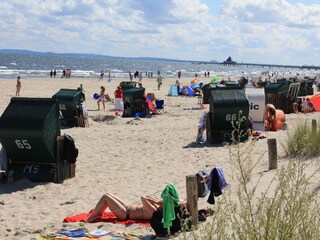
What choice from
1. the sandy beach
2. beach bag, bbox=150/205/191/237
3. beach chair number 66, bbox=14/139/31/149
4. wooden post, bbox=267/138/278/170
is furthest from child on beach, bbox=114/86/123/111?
beach bag, bbox=150/205/191/237

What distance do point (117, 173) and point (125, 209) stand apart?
3038mm

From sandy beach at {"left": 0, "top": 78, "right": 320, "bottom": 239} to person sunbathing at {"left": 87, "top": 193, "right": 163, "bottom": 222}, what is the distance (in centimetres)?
22

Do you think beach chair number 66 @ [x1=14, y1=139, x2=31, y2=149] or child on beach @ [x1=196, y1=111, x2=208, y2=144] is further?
child on beach @ [x1=196, y1=111, x2=208, y2=144]

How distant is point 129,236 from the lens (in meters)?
5.93

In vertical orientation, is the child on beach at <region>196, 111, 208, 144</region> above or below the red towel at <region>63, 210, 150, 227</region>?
above

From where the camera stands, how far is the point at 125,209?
6762mm

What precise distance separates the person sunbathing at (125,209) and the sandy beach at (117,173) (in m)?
0.22

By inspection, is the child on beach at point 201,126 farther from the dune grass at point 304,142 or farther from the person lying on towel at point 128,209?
the person lying on towel at point 128,209

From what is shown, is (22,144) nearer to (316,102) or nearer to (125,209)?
(125,209)

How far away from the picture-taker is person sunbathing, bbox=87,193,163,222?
21.5 feet

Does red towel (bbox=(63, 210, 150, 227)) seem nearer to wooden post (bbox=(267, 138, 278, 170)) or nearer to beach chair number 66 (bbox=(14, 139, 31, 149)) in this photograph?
beach chair number 66 (bbox=(14, 139, 31, 149))

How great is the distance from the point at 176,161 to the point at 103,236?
16.1ft

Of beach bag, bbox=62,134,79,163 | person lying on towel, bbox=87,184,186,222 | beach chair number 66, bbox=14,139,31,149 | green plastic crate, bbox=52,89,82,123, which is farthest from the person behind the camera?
green plastic crate, bbox=52,89,82,123

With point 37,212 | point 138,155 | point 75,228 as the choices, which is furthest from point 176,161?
point 75,228
